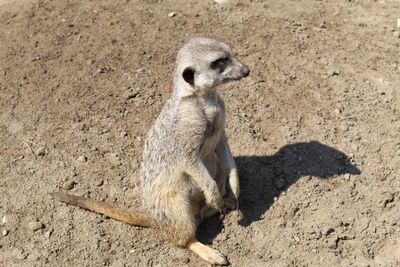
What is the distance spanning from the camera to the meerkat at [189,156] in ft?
10.1

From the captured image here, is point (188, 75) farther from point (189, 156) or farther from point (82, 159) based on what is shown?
point (82, 159)

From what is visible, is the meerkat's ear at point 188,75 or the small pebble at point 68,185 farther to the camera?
the small pebble at point 68,185

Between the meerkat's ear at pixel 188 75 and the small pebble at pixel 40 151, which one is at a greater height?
the meerkat's ear at pixel 188 75

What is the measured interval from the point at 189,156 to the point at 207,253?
2.04 ft

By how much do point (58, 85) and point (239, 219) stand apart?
2003 mm

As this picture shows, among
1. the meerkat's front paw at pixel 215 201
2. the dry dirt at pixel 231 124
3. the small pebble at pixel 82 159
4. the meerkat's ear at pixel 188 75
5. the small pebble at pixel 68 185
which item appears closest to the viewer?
the meerkat's ear at pixel 188 75

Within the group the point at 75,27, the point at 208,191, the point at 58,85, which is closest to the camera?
the point at 208,191

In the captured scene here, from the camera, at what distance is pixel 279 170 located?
12.7ft

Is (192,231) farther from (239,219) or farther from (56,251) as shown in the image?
(56,251)

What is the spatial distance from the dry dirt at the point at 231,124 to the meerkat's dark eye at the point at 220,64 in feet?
3.40

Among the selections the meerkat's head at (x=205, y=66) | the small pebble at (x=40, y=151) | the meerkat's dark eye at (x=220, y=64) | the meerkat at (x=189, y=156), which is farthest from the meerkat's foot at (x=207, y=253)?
the small pebble at (x=40, y=151)

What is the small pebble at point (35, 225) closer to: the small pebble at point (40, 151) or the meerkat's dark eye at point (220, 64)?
the small pebble at point (40, 151)

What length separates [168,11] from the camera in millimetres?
5270

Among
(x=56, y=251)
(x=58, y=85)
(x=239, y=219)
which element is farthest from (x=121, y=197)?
(x=58, y=85)
